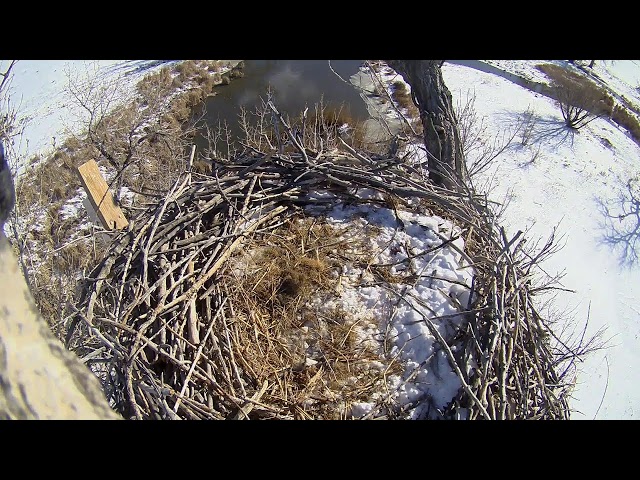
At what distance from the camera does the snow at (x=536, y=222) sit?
2529 mm

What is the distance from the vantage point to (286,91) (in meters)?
12.3

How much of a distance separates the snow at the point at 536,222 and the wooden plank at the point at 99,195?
4.32ft

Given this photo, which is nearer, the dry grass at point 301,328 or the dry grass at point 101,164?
the dry grass at point 301,328

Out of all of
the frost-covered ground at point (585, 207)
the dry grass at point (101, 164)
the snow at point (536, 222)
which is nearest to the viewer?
the snow at point (536, 222)

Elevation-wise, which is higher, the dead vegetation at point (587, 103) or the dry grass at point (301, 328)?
the dead vegetation at point (587, 103)

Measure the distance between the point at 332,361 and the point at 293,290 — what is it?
49 cm

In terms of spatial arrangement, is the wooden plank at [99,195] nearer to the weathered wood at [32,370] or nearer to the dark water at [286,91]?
the weathered wood at [32,370]

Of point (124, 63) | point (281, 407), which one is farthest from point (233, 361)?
point (124, 63)

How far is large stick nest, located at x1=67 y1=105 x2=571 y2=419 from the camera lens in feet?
6.72

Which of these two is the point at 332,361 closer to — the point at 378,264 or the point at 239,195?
the point at 378,264

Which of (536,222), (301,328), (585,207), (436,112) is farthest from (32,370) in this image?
(585,207)

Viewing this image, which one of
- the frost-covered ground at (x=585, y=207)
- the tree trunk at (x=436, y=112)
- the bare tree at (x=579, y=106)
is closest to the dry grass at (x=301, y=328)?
the tree trunk at (x=436, y=112)

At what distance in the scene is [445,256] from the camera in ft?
8.94

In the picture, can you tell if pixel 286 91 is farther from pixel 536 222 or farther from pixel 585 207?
pixel 585 207
